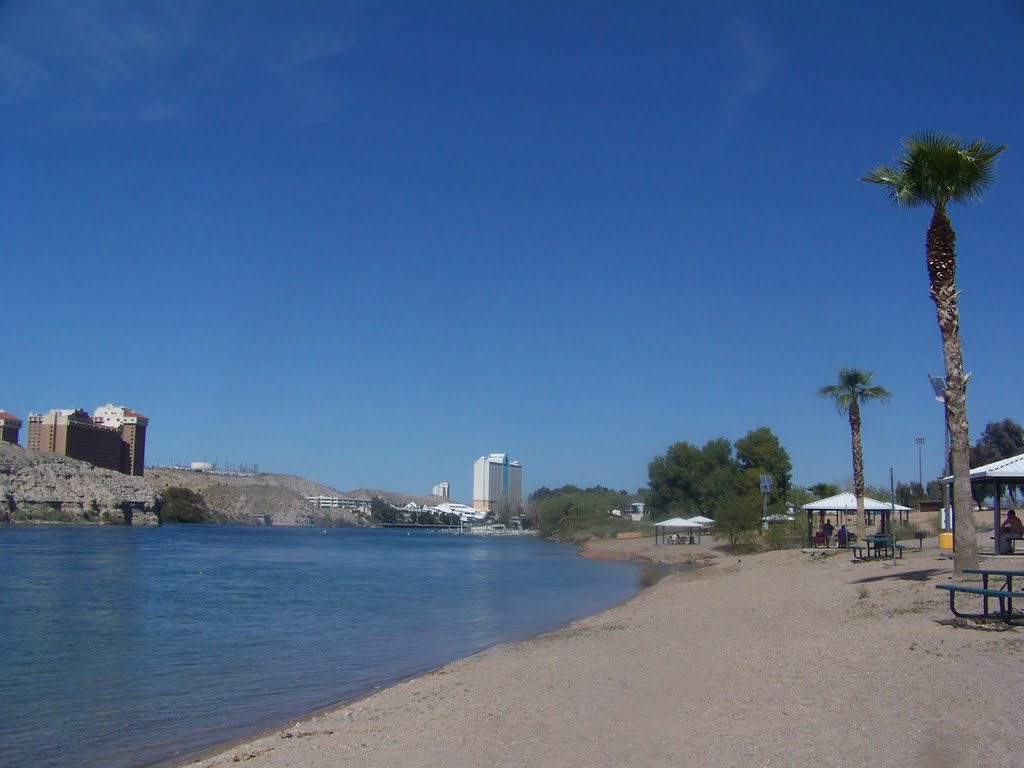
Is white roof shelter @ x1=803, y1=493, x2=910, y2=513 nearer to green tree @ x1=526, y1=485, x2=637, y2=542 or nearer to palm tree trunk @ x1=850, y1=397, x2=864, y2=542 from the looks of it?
palm tree trunk @ x1=850, y1=397, x2=864, y2=542

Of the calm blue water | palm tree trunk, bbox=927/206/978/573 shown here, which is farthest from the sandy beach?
the calm blue water

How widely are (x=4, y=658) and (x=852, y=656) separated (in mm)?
15714

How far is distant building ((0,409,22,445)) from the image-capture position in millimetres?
164125

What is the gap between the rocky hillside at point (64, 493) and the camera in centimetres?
12500

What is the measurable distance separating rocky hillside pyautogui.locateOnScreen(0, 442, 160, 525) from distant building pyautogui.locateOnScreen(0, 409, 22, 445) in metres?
29.8

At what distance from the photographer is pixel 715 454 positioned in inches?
3226

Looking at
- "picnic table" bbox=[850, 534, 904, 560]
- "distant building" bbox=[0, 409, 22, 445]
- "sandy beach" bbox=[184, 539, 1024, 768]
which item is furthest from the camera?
"distant building" bbox=[0, 409, 22, 445]

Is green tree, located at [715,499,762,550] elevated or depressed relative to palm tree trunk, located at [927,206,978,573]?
depressed

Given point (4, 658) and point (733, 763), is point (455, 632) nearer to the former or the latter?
point (4, 658)

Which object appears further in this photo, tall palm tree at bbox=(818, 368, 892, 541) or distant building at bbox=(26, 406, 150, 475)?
distant building at bbox=(26, 406, 150, 475)

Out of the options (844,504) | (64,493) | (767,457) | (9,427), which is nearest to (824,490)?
(767,457)

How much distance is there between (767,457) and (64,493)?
110056mm

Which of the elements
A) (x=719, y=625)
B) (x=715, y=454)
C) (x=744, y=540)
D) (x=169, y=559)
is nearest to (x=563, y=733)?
(x=719, y=625)

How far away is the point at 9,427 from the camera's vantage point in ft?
550
